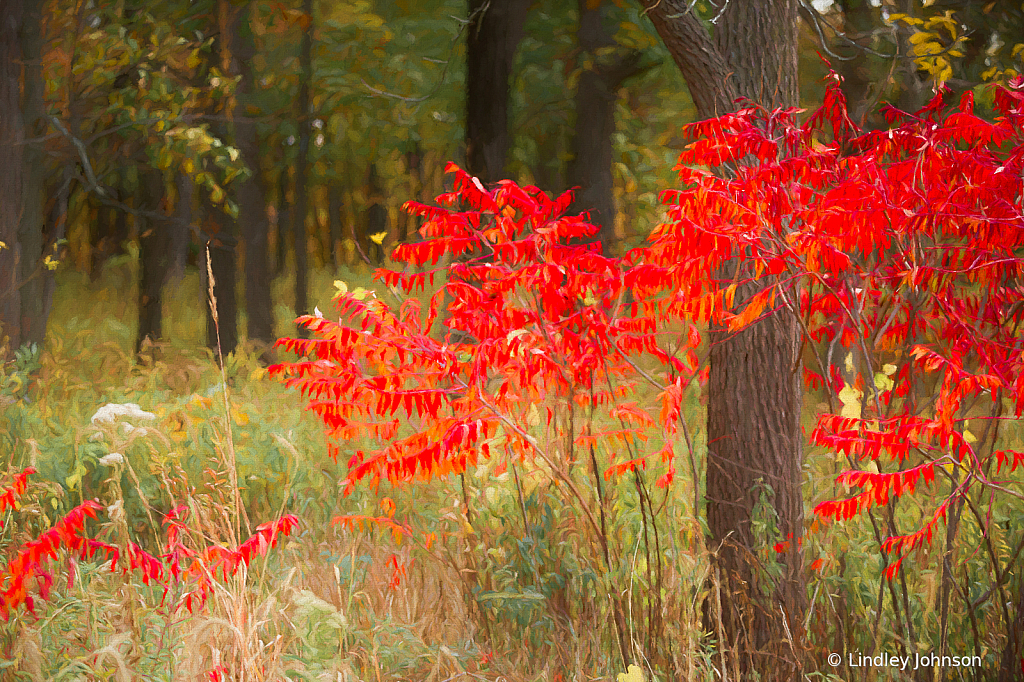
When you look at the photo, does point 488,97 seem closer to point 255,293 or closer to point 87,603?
point 255,293

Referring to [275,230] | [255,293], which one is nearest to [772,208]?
[255,293]

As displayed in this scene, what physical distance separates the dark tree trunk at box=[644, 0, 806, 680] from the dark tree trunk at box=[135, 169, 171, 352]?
10756 millimetres

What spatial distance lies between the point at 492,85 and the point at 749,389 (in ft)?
18.6

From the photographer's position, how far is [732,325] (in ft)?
11.3

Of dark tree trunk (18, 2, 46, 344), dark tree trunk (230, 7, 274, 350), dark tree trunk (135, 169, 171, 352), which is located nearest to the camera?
dark tree trunk (18, 2, 46, 344)

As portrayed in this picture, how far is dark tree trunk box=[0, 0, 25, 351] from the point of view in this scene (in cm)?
751

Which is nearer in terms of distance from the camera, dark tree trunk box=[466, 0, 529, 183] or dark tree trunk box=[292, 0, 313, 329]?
dark tree trunk box=[466, 0, 529, 183]

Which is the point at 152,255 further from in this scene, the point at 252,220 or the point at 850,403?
the point at 850,403

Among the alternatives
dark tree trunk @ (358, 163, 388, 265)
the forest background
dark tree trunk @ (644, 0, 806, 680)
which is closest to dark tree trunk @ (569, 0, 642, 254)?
the forest background

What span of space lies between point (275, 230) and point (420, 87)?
8961 millimetres

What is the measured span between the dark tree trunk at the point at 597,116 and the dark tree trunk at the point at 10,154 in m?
5.53

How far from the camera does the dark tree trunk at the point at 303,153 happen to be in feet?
36.5

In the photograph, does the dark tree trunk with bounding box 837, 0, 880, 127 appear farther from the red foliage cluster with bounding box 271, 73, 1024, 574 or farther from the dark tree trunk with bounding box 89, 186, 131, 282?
the dark tree trunk with bounding box 89, 186, 131, 282

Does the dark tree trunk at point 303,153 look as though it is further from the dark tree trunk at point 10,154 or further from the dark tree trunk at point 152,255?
the dark tree trunk at point 10,154
